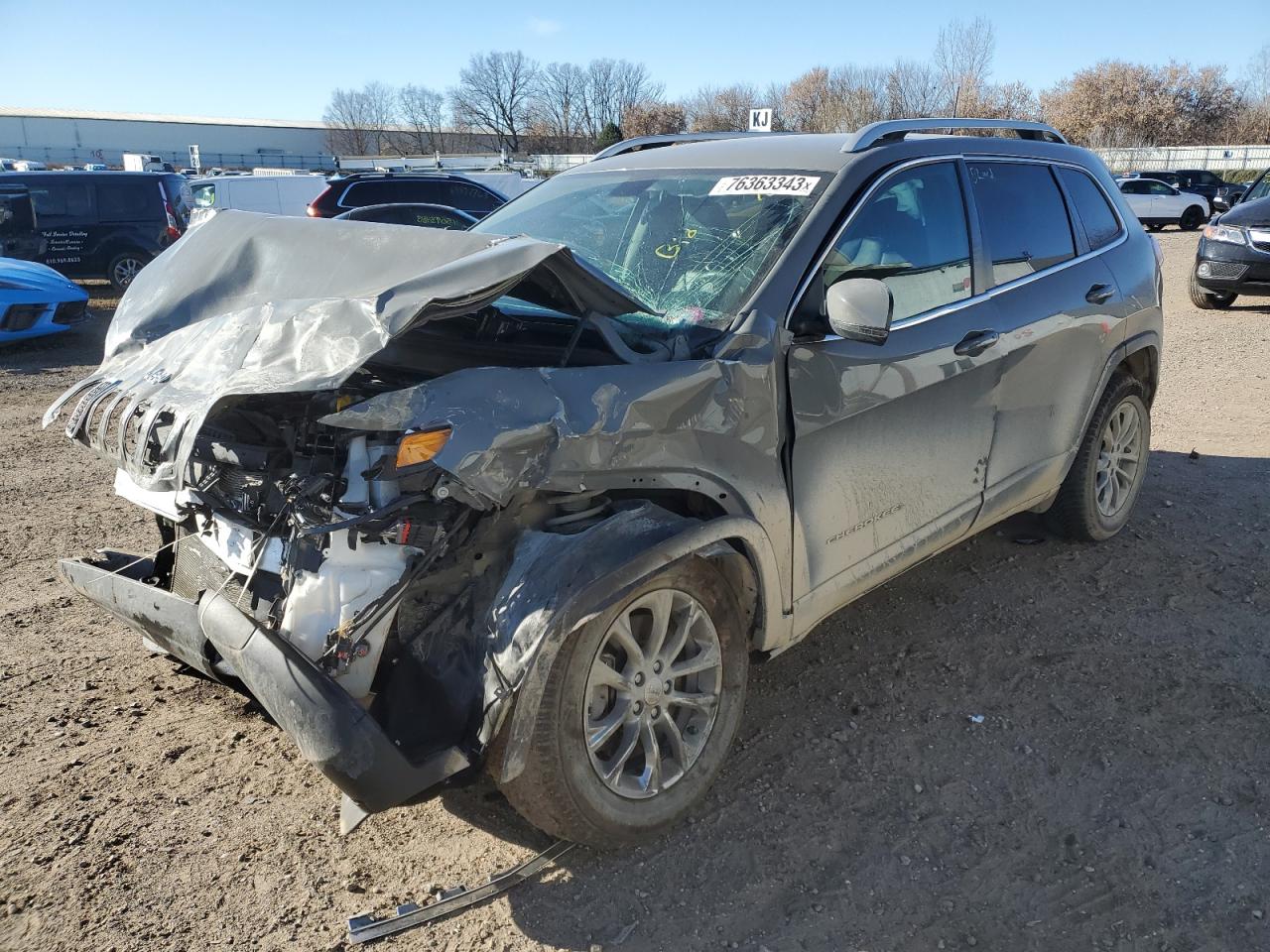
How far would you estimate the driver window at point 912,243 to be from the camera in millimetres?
3342

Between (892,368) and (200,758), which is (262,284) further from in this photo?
(892,368)

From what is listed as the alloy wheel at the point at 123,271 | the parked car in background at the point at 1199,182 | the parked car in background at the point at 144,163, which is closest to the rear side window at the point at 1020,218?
the alloy wheel at the point at 123,271

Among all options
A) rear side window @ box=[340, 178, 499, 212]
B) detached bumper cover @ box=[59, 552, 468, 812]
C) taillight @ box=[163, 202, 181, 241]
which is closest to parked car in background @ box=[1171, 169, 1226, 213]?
rear side window @ box=[340, 178, 499, 212]

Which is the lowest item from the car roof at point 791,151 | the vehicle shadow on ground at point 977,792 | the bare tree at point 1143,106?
the vehicle shadow on ground at point 977,792

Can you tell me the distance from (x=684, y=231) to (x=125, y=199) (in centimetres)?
1453

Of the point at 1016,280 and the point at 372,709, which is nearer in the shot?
the point at 372,709

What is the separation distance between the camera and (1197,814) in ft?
9.93

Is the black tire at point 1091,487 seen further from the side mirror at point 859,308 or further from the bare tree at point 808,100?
the bare tree at point 808,100

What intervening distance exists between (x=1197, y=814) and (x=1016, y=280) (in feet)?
6.97

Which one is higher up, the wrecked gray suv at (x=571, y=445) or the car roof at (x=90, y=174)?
the car roof at (x=90, y=174)

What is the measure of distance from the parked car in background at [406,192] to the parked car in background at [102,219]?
2396 millimetres

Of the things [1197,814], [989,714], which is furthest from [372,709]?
[1197,814]

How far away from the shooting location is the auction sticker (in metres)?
3.38

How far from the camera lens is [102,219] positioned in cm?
1491
